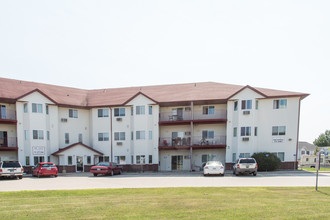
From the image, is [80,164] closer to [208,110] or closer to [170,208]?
[208,110]

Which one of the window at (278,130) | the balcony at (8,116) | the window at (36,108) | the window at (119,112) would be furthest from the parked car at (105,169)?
the window at (278,130)

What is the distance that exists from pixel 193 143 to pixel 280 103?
10921mm

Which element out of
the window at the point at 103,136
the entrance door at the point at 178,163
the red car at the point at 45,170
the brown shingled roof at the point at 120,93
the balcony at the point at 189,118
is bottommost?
the entrance door at the point at 178,163

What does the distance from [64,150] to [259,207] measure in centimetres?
2731

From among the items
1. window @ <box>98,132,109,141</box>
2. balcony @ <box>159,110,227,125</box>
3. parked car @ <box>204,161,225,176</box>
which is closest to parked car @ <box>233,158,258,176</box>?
parked car @ <box>204,161,225,176</box>

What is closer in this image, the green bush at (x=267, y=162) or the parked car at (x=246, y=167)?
the parked car at (x=246, y=167)

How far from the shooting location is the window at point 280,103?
3002 cm

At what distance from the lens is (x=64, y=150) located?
30.9m

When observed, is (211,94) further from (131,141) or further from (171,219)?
(171,219)

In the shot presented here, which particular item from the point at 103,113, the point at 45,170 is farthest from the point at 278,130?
the point at 45,170

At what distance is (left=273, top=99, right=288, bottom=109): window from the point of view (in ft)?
98.5

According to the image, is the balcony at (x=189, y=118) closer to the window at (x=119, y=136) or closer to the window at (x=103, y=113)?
the window at (x=119, y=136)

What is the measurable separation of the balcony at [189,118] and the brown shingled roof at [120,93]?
2206 millimetres

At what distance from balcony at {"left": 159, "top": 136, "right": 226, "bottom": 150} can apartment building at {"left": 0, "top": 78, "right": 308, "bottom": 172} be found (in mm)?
114
